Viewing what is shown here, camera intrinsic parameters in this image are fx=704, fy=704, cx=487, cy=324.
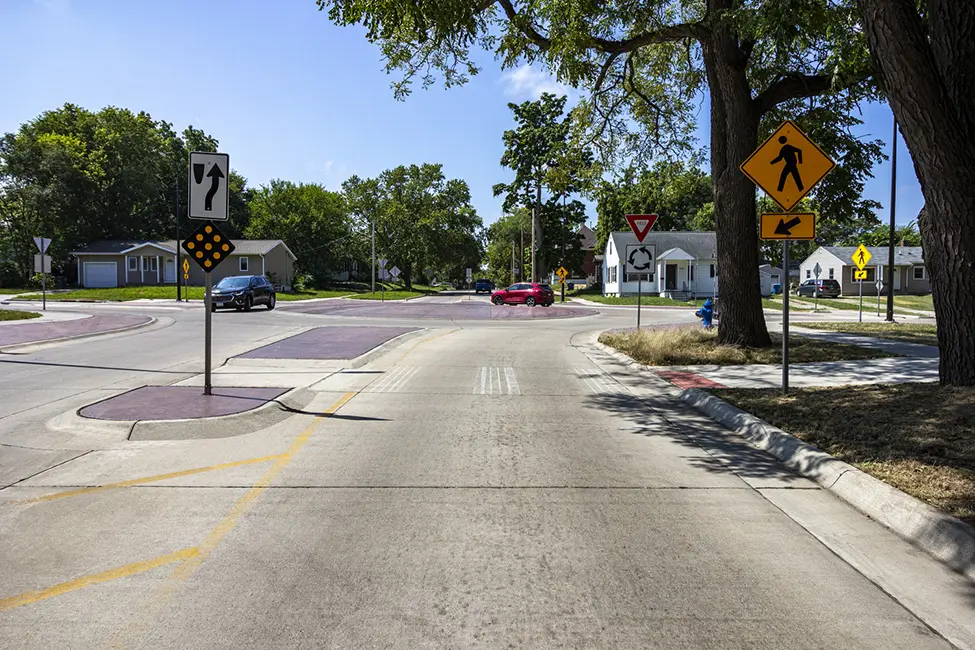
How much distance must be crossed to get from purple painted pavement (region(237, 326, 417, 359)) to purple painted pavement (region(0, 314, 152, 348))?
20.4ft

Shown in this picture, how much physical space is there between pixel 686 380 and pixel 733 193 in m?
4.78

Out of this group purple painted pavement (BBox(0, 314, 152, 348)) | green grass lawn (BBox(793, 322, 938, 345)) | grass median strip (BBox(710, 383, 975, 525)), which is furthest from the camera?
green grass lawn (BBox(793, 322, 938, 345))

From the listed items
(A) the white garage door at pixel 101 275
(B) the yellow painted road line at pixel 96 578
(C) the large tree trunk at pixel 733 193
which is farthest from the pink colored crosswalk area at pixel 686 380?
(A) the white garage door at pixel 101 275

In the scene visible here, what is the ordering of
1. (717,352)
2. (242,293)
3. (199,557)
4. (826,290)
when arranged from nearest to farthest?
(199,557)
(717,352)
(242,293)
(826,290)

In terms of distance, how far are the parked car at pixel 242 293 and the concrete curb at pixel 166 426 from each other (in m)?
25.0

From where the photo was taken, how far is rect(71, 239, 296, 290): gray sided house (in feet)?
203

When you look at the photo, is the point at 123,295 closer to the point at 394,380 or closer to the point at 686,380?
the point at 394,380

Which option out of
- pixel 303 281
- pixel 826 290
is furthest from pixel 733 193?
pixel 303 281

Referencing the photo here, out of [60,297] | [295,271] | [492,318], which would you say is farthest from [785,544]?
[295,271]

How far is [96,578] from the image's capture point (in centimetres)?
388

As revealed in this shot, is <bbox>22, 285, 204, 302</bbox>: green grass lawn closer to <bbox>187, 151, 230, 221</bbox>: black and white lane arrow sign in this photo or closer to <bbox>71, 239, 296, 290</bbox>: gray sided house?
<bbox>71, 239, 296, 290</bbox>: gray sided house

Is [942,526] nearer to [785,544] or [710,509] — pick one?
[785,544]

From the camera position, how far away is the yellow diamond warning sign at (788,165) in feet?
28.5

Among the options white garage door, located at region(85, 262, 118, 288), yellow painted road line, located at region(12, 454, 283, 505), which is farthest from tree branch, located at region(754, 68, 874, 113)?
white garage door, located at region(85, 262, 118, 288)
